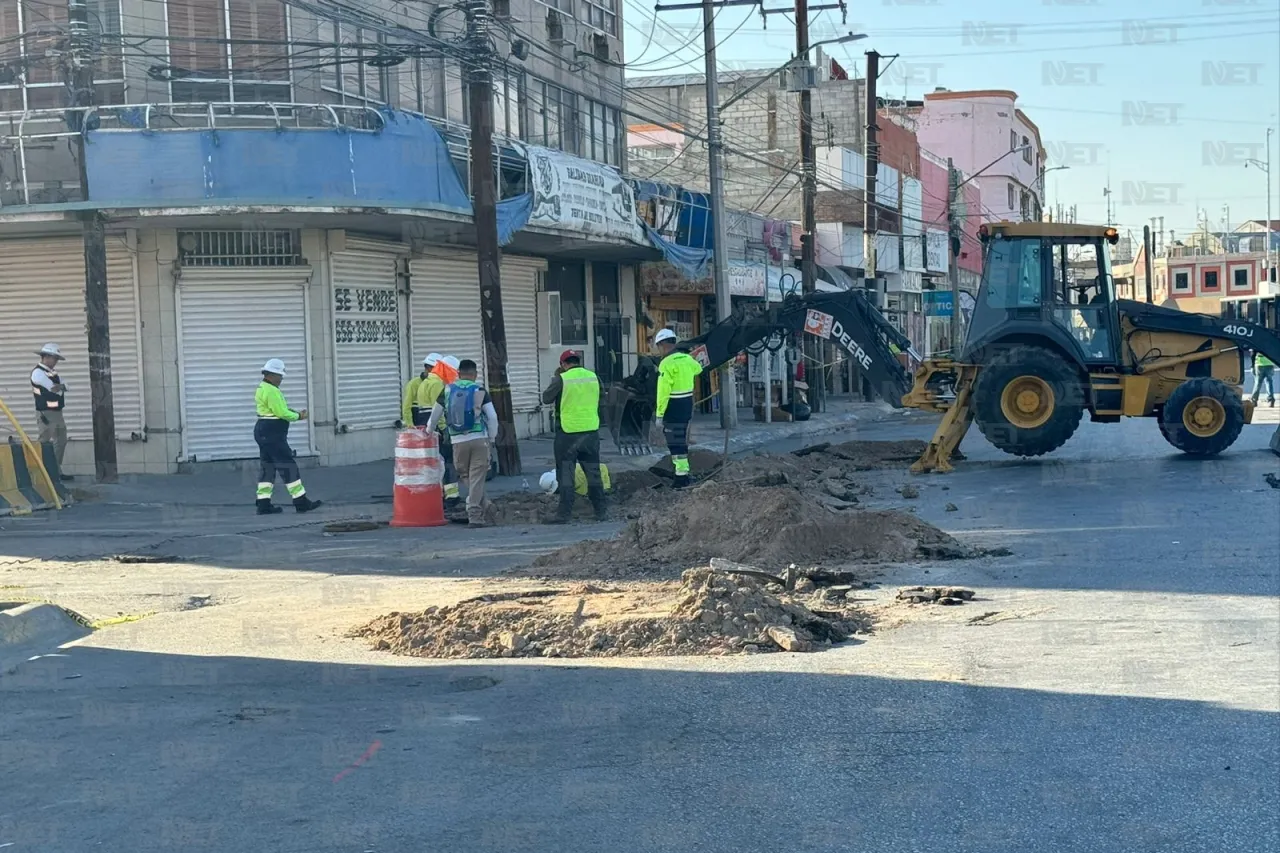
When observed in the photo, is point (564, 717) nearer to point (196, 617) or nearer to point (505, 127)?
point (196, 617)

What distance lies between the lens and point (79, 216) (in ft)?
61.7

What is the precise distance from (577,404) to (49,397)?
796 centimetres

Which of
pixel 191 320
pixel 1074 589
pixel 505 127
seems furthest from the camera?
pixel 505 127

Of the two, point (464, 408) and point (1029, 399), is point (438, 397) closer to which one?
point (464, 408)

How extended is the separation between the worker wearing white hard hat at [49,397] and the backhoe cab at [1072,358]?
11.4 meters

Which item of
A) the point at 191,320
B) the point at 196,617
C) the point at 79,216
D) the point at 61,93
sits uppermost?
the point at 61,93

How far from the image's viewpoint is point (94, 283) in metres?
18.3

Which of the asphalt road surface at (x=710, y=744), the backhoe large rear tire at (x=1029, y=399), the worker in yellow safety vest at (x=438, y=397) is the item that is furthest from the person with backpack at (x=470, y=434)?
the backhoe large rear tire at (x=1029, y=399)

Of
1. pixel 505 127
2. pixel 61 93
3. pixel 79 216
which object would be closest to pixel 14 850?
pixel 79 216

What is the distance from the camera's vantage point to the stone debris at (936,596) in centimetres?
966

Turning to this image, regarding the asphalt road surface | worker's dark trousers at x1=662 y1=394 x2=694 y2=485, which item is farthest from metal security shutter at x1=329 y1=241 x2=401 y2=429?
the asphalt road surface

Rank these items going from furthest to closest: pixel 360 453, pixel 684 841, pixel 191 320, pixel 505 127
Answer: pixel 505 127 < pixel 360 453 < pixel 191 320 < pixel 684 841

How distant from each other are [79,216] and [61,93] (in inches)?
90.5

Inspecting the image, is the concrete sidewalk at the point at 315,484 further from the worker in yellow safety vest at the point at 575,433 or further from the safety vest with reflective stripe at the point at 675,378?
the worker in yellow safety vest at the point at 575,433
